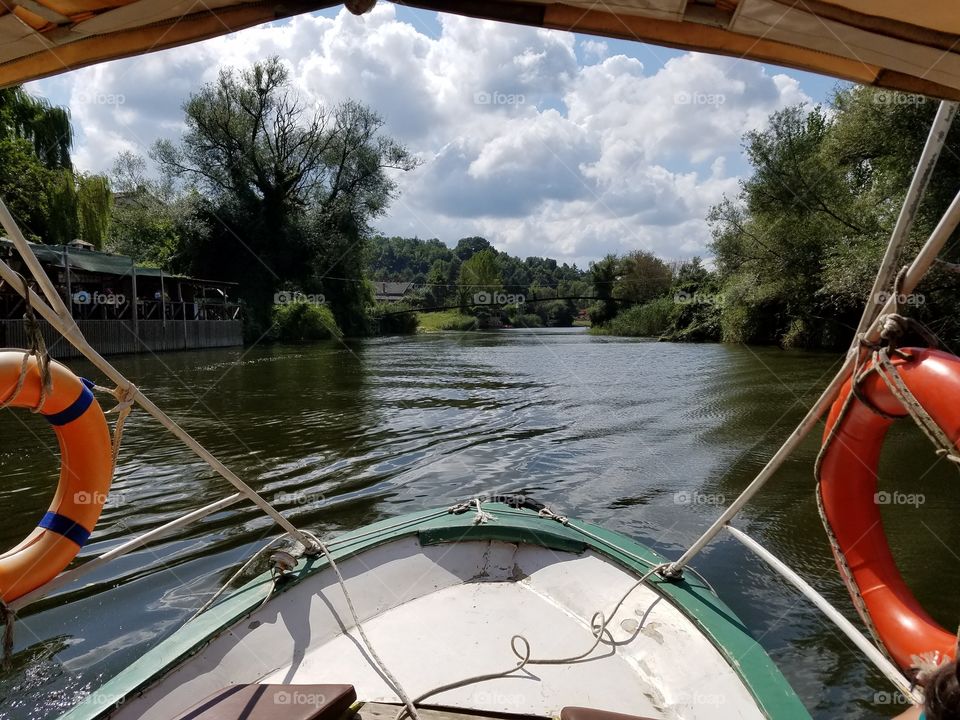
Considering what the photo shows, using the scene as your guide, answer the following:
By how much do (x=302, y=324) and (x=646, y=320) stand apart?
79.8 ft

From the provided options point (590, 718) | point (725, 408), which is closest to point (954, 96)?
point (590, 718)

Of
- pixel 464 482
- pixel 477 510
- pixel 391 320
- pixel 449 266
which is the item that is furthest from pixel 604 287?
pixel 477 510

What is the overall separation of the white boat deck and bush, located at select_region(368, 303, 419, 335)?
125ft

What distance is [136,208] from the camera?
3841 centimetres

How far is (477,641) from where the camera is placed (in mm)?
2770

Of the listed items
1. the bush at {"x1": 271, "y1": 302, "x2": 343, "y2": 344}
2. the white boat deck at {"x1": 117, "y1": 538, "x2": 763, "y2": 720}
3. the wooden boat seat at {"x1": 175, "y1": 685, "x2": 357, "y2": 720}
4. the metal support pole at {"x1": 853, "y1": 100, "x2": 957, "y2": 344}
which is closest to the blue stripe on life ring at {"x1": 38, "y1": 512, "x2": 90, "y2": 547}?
the white boat deck at {"x1": 117, "y1": 538, "x2": 763, "y2": 720}

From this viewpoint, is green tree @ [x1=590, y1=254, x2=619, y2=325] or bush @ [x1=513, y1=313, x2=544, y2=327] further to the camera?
bush @ [x1=513, y1=313, x2=544, y2=327]

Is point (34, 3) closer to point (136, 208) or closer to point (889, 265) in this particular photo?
point (889, 265)

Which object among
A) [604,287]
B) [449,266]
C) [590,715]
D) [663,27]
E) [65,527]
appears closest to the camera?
[663,27]

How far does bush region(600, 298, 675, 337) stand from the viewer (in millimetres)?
41062

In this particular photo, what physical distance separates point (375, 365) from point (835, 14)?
1977cm

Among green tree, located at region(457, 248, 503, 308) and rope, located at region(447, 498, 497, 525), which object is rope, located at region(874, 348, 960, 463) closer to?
rope, located at region(447, 498, 497, 525)

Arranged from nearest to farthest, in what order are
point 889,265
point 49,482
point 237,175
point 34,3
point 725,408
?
point 34,3 < point 889,265 < point 49,482 < point 725,408 < point 237,175

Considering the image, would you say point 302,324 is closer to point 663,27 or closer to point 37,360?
point 37,360
